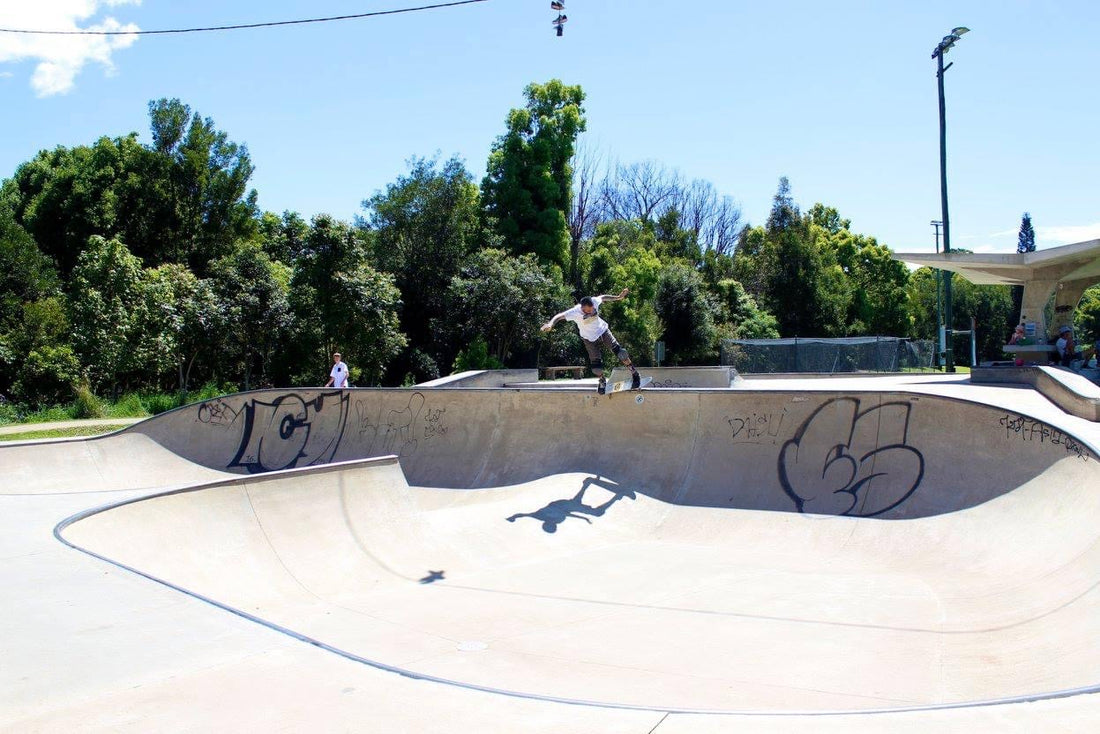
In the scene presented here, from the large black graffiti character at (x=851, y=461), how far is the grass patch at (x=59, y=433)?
15.4 m

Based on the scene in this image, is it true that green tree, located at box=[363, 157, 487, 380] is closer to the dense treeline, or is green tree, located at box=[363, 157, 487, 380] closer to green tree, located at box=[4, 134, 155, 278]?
the dense treeline

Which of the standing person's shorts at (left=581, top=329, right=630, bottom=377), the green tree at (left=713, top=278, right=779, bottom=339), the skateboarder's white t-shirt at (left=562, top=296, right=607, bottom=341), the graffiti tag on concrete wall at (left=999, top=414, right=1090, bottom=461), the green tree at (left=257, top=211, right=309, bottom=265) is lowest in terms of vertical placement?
the graffiti tag on concrete wall at (left=999, top=414, right=1090, bottom=461)

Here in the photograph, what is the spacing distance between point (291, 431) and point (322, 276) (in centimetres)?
998

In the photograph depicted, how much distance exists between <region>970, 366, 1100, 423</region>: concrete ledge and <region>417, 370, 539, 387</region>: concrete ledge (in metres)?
11.2

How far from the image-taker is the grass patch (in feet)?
55.2

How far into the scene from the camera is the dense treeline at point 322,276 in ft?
79.1

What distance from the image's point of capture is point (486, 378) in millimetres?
20266

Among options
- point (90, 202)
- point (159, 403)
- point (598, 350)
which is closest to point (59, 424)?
point (159, 403)

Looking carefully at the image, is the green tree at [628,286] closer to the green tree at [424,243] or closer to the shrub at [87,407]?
the green tree at [424,243]

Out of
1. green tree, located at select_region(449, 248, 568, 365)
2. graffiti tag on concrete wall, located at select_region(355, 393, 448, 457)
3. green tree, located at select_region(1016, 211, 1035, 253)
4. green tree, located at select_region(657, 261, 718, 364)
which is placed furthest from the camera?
green tree, located at select_region(1016, 211, 1035, 253)

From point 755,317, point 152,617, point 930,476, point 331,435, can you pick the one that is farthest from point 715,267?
point 152,617

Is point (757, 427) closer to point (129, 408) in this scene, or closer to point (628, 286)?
point (129, 408)

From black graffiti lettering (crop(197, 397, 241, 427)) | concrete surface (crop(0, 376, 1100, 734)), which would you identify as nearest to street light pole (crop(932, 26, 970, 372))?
concrete surface (crop(0, 376, 1100, 734))

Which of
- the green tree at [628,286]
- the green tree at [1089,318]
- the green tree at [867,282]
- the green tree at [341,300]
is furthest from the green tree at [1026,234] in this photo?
the green tree at [341,300]
